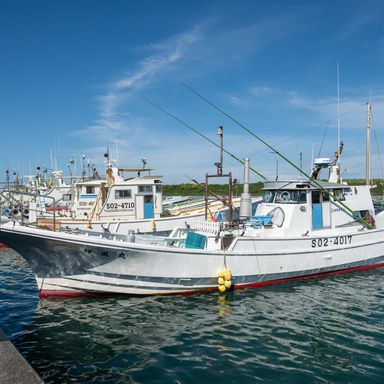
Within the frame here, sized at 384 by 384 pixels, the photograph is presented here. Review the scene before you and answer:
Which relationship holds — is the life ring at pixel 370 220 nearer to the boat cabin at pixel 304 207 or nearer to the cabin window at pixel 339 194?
the boat cabin at pixel 304 207

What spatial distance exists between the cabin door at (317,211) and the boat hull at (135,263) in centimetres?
165

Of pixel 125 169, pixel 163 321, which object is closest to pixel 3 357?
pixel 163 321

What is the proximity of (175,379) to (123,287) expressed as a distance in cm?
456

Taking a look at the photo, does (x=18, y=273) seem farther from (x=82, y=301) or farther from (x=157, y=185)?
(x=157, y=185)

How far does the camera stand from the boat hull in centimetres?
990

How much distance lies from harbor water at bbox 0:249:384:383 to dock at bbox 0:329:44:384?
53.3 inches

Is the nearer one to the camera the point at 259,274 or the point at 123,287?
the point at 123,287

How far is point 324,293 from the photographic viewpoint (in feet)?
36.9

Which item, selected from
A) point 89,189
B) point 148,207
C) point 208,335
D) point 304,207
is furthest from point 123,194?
point 208,335

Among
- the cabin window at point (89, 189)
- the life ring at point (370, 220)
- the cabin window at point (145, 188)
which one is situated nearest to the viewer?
the life ring at point (370, 220)

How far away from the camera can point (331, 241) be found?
1281 cm

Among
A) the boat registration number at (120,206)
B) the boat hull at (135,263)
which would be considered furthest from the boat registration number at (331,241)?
the boat registration number at (120,206)

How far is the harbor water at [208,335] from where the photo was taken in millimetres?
6598

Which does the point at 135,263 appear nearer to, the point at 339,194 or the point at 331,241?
the point at 331,241
